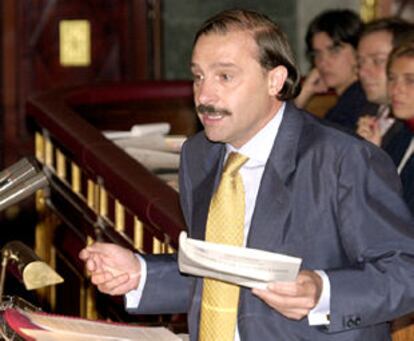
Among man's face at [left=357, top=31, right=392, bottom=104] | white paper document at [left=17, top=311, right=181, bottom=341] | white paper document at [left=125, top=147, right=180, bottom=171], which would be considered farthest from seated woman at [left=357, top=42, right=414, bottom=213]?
white paper document at [left=17, top=311, right=181, bottom=341]

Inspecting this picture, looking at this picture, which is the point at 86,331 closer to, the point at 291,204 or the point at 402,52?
the point at 291,204

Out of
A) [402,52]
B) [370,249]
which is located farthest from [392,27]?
[370,249]

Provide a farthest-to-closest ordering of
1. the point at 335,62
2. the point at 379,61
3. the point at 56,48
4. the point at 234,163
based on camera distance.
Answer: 1. the point at 56,48
2. the point at 335,62
3. the point at 379,61
4. the point at 234,163

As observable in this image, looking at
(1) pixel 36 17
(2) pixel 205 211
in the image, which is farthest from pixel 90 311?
(1) pixel 36 17

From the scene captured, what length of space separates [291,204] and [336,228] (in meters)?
0.11

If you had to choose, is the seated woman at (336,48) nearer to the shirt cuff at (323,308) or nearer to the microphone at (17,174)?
the microphone at (17,174)

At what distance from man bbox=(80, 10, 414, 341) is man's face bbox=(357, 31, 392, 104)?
8.21 ft

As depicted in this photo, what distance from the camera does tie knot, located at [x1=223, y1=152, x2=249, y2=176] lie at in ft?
8.92

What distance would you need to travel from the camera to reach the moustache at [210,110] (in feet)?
8.59

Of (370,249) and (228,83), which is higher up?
(228,83)

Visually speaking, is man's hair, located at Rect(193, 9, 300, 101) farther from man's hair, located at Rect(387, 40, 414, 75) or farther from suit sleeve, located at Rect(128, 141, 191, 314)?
man's hair, located at Rect(387, 40, 414, 75)

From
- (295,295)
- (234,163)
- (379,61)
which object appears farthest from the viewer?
(379,61)

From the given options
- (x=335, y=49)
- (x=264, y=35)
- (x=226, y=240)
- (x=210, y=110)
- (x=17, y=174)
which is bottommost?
(x=335, y=49)

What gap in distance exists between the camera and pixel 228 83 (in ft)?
8.63
